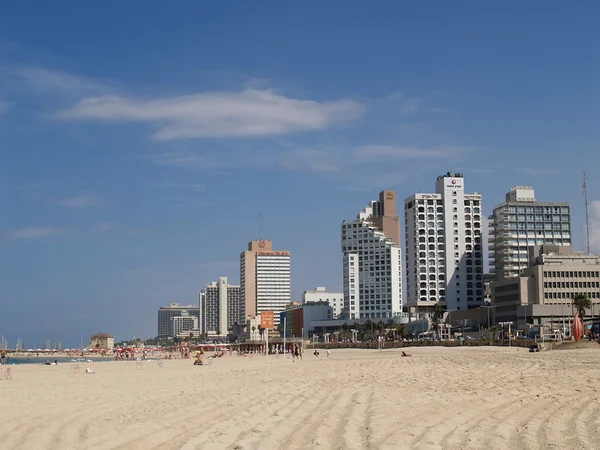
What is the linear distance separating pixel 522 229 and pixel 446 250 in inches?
687

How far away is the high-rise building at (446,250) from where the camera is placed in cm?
16850

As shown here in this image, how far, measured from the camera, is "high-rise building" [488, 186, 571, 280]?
161 metres

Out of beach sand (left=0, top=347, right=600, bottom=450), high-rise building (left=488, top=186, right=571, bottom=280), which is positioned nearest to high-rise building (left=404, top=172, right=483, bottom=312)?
high-rise building (left=488, top=186, right=571, bottom=280)

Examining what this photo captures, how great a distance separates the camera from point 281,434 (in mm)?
13742

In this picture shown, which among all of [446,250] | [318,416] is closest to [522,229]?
[446,250]

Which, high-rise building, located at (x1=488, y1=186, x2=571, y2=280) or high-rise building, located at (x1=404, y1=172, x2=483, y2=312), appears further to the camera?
high-rise building, located at (x1=404, y1=172, x2=483, y2=312)

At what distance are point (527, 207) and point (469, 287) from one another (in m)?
21.9

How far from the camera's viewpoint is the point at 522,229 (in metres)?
161

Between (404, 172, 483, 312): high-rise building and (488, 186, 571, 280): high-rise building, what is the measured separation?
22.6 feet

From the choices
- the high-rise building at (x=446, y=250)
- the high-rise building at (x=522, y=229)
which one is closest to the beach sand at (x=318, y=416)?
the high-rise building at (x=522, y=229)

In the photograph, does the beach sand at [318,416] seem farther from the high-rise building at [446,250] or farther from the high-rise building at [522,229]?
the high-rise building at [446,250]

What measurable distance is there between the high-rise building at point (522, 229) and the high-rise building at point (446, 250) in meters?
6.89

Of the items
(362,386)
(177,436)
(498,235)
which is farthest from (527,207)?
(177,436)

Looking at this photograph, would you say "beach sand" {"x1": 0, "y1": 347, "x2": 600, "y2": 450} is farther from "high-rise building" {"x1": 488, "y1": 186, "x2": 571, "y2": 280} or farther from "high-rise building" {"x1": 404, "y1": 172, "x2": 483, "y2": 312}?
"high-rise building" {"x1": 404, "y1": 172, "x2": 483, "y2": 312}
